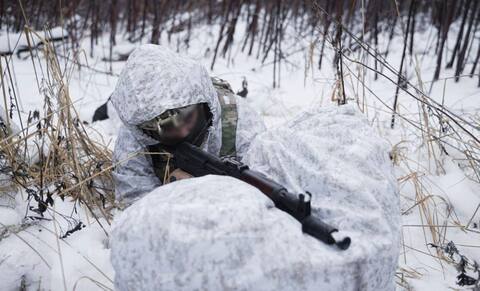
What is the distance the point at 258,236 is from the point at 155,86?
2.38 ft

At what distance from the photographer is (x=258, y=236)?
92cm

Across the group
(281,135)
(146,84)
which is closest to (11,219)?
(146,84)

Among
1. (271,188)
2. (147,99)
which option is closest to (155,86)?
(147,99)

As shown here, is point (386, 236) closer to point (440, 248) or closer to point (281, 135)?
point (281, 135)

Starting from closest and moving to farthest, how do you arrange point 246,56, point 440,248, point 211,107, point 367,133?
point 367,133 → point 440,248 → point 211,107 → point 246,56

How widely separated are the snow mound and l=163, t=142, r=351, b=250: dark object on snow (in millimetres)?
25

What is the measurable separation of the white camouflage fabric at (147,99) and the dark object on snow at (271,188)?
208 millimetres

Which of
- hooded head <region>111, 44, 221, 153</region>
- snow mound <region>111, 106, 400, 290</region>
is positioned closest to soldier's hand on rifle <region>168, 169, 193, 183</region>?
hooded head <region>111, 44, 221, 153</region>

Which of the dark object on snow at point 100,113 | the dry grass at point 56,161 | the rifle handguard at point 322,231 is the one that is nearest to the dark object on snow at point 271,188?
the rifle handguard at point 322,231

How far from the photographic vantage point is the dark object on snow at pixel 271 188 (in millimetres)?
969

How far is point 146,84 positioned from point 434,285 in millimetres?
1224

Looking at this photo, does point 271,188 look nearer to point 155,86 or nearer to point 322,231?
point 322,231

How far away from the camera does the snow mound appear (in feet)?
2.98

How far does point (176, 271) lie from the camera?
3.02 feet
